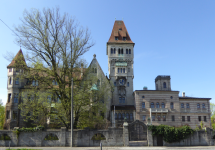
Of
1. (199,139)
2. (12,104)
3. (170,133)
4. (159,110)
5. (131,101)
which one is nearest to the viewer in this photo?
(170,133)

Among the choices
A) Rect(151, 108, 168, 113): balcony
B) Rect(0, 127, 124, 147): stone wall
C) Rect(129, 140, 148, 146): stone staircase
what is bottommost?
Rect(129, 140, 148, 146): stone staircase

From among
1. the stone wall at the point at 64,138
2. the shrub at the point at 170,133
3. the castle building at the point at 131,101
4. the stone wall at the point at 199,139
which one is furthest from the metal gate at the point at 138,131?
the castle building at the point at 131,101

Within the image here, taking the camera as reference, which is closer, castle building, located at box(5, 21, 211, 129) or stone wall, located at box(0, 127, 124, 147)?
stone wall, located at box(0, 127, 124, 147)

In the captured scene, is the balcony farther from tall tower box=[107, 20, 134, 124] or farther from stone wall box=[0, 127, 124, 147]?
stone wall box=[0, 127, 124, 147]

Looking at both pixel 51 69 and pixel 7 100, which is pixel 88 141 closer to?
pixel 51 69

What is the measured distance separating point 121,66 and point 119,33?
1087 cm

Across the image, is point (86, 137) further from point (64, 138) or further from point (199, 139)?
point (199, 139)

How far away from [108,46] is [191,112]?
90.5 ft

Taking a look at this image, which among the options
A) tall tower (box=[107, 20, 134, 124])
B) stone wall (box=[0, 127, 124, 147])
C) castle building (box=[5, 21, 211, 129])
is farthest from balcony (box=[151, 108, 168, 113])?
stone wall (box=[0, 127, 124, 147])

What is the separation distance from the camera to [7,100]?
155ft

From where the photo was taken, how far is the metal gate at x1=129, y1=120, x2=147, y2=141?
2858 centimetres

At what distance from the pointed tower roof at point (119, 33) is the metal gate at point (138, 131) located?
33.1 metres

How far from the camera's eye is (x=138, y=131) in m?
29.1

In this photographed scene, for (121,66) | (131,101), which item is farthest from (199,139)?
(121,66)
